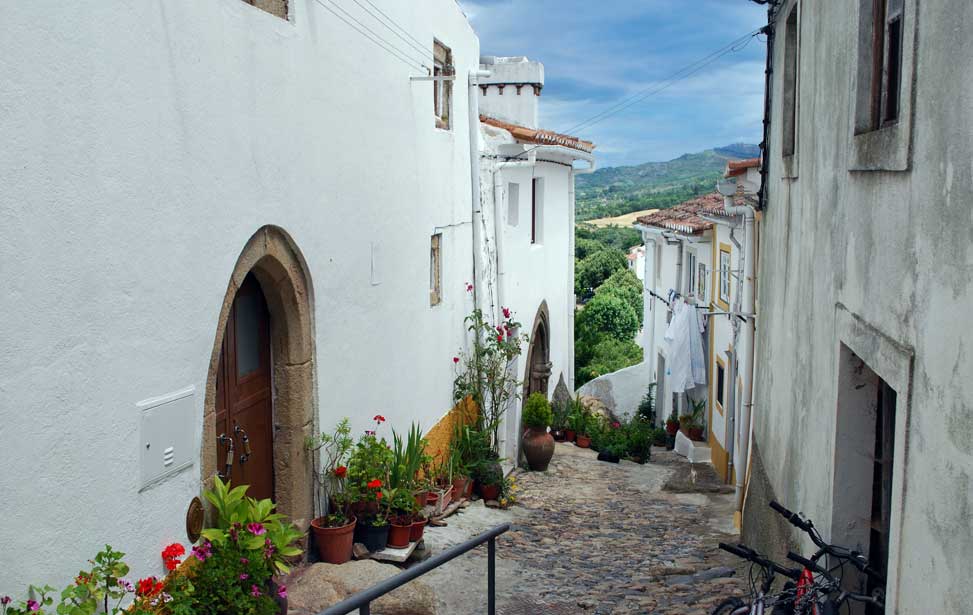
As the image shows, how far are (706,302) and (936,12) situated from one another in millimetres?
13985

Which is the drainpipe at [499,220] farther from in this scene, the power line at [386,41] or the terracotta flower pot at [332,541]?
the terracotta flower pot at [332,541]

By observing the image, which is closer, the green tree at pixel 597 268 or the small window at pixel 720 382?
the small window at pixel 720 382

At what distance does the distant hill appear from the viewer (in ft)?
455

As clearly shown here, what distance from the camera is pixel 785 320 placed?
6965mm

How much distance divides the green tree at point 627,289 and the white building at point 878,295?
3613cm

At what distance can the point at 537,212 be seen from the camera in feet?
56.7

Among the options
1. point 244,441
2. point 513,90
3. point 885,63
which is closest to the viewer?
point 885,63

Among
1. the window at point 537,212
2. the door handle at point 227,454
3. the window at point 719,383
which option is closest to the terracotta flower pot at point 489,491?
the door handle at point 227,454

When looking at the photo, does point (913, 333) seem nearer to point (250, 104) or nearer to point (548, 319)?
point (250, 104)

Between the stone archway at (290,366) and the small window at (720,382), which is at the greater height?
the stone archway at (290,366)

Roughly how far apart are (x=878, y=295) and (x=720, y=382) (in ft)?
40.1

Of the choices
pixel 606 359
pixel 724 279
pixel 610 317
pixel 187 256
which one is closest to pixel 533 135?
pixel 724 279

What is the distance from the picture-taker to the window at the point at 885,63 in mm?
4223

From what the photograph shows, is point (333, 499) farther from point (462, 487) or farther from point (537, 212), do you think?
point (537, 212)
